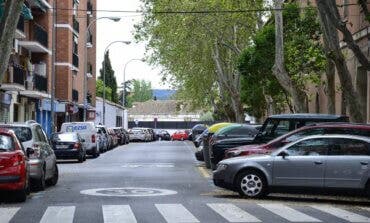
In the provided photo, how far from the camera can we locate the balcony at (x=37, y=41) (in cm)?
4216

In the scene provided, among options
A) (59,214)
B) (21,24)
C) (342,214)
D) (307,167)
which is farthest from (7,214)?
(21,24)

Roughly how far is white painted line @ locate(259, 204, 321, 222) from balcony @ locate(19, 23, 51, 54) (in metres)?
30.7

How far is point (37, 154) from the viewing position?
16.9 metres

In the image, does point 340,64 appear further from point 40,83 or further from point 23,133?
point 40,83

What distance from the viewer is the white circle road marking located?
52.3ft

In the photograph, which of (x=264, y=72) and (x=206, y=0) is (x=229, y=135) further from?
(x=206, y=0)

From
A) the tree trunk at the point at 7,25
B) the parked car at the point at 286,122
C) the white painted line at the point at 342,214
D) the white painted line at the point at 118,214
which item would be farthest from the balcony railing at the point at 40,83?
the white painted line at the point at 342,214

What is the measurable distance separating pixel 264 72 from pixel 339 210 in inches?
795

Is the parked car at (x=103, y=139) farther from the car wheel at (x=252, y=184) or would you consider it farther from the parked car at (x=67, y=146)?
the car wheel at (x=252, y=184)

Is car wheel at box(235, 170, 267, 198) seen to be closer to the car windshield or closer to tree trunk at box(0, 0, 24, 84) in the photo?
tree trunk at box(0, 0, 24, 84)

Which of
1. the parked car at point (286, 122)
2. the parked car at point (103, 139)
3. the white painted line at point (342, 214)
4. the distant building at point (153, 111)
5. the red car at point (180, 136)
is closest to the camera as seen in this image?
the white painted line at point (342, 214)

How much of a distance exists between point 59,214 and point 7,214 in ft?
3.00

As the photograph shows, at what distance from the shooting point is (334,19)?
18438 mm

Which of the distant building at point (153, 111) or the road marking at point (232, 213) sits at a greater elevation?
the distant building at point (153, 111)
